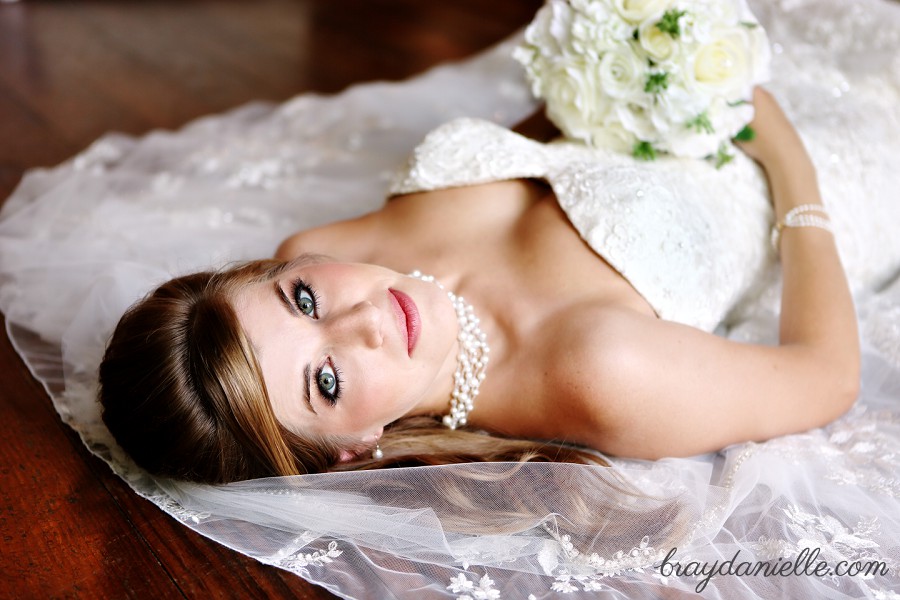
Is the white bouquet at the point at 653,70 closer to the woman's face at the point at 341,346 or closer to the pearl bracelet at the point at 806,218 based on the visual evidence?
the pearl bracelet at the point at 806,218

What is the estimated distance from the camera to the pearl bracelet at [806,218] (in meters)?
2.31

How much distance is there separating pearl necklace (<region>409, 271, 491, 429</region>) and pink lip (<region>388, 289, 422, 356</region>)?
157 mm

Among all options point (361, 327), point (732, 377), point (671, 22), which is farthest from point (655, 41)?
point (361, 327)

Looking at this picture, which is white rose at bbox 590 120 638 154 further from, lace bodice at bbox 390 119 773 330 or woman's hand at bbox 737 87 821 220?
woman's hand at bbox 737 87 821 220

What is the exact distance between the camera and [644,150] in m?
2.32

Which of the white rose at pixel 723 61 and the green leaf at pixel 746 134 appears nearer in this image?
the white rose at pixel 723 61

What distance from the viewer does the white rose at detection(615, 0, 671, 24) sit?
2.16 metres

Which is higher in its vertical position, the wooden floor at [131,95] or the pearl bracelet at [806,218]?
the pearl bracelet at [806,218]

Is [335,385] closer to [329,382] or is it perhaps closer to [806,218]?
[329,382]

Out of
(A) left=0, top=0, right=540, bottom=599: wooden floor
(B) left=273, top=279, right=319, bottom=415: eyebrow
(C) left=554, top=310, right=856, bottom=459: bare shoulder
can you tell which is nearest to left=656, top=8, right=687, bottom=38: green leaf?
(C) left=554, top=310, right=856, bottom=459: bare shoulder

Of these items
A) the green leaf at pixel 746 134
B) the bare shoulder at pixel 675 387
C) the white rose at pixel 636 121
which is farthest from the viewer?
the green leaf at pixel 746 134

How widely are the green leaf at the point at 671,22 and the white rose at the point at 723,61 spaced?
3.5 inches

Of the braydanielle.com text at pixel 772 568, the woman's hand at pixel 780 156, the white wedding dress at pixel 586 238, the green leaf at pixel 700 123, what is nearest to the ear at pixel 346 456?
the white wedding dress at pixel 586 238

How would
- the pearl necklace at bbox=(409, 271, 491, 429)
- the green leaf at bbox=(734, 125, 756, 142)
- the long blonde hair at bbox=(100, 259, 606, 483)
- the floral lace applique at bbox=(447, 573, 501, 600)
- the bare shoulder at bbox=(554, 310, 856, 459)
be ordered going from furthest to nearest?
the green leaf at bbox=(734, 125, 756, 142), the pearl necklace at bbox=(409, 271, 491, 429), the bare shoulder at bbox=(554, 310, 856, 459), the long blonde hair at bbox=(100, 259, 606, 483), the floral lace applique at bbox=(447, 573, 501, 600)
